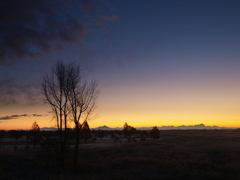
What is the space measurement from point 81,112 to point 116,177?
19.0 feet

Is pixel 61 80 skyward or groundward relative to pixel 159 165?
skyward

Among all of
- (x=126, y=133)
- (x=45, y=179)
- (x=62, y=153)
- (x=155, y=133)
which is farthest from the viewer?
(x=126, y=133)

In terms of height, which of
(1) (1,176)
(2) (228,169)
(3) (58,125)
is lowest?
(2) (228,169)

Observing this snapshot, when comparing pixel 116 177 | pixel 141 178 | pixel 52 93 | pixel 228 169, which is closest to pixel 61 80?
pixel 52 93

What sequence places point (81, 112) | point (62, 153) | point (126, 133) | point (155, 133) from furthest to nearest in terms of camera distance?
point (126, 133) → point (155, 133) → point (62, 153) → point (81, 112)

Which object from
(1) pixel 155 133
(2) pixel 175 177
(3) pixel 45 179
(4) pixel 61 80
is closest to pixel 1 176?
(3) pixel 45 179

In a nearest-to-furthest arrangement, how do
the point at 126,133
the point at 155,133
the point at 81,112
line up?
the point at 81,112 < the point at 155,133 < the point at 126,133

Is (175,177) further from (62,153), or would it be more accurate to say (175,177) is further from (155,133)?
(155,133)

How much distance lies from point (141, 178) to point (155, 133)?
5570 centimetres

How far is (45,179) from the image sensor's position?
43.7 feet

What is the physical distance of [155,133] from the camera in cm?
6775

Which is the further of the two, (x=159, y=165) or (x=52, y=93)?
(x=159, y=165)

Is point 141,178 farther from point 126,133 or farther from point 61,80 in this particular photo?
point 126,133

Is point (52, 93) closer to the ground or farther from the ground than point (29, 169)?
farther from the ground
